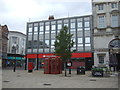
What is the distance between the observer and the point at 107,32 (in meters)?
36.9

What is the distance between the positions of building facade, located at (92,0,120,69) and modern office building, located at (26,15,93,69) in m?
5.27

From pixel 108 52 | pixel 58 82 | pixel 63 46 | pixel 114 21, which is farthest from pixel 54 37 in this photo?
pixel 58 82

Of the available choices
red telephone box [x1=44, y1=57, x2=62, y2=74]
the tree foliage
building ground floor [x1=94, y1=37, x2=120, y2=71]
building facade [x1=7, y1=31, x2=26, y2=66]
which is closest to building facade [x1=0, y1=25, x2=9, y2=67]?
building facade [x1=7, y1=31, x2=26, y2=66]

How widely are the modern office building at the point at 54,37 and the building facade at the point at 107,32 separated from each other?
527cm

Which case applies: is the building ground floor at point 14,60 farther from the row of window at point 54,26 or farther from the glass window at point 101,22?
the glass window at point 101,22

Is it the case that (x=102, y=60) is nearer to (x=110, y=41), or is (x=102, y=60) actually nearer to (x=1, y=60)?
(x=110, y=41)

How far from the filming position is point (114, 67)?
3441 cm

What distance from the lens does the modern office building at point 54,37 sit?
43750 mm

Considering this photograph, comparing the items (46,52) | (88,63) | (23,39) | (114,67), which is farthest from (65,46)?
(23,39)

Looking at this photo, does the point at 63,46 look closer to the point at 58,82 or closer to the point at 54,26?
the point at 58,82

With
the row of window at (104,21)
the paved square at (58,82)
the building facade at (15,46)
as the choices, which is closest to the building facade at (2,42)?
Answer: the building facade at (15,46)

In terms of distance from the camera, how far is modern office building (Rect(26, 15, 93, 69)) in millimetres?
43750

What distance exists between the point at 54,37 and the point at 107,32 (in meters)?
15.9

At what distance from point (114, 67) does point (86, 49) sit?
34.7 feet
